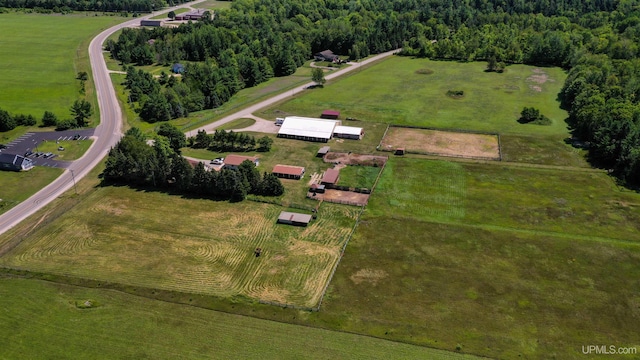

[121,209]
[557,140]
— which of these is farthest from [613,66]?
[121,209]

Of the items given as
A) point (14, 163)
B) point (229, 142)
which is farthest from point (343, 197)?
point (14, 163)

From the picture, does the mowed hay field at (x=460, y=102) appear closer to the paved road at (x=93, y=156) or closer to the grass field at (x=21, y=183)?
the paved road at (x=93, y=156)

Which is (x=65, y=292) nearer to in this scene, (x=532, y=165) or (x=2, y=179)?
(x=2, y=179)

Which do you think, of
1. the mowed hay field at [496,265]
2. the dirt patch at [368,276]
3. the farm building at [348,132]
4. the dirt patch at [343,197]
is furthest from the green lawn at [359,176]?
the dirt patch at [368,276]

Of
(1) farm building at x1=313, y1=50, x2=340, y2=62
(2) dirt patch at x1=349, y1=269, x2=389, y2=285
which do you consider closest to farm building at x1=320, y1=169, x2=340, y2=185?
(2) dirt patch at x1=349, y1=269, x2=389, y2=285

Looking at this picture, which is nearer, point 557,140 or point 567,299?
point 567,299

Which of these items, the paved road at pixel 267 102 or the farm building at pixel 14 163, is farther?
the paved road at pixel 267 102
